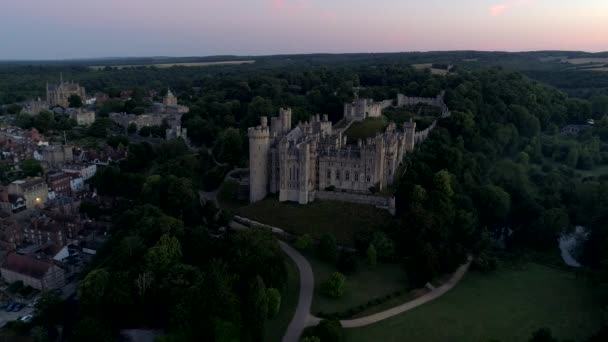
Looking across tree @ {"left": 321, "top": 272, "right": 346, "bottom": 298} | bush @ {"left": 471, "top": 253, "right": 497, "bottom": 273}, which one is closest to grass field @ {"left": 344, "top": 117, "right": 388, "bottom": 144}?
bush @ {"left": 471, "top": 253, "right": 497, "bottom": 273}

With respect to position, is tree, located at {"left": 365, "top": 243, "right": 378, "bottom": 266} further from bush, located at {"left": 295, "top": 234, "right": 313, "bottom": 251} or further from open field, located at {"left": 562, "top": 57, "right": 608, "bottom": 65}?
open field, located at {"left": 562, "top": 57, "right": 608, "bottom": 65}

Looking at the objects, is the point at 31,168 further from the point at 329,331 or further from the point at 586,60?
the point at 586,60

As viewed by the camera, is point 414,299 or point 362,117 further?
point 362,117

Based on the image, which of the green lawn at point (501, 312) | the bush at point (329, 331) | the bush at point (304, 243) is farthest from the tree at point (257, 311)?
the bush at point (304, 243)

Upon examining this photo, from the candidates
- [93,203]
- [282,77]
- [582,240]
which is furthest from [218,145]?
[282,77]

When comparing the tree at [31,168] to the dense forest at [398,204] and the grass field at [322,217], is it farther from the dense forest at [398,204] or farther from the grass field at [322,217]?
the grass field at [322,217]

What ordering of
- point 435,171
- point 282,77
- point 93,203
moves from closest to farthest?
point 435,171
point 93,203
point 282,77

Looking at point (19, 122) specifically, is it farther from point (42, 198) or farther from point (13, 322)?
point (13, 322)
